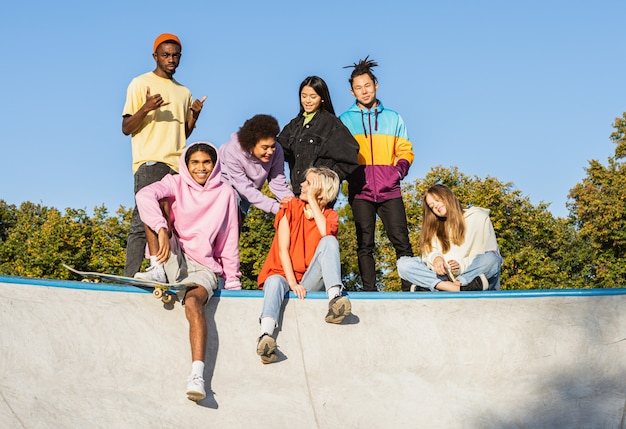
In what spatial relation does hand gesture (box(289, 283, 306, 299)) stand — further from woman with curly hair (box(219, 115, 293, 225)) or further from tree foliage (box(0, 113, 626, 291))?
tree foliage (box(0, 113, 626, 291))

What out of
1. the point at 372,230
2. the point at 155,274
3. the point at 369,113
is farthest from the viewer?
the point at 369,113

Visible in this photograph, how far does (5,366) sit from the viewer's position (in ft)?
16.6

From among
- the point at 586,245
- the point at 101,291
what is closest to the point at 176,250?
the point at 101,291

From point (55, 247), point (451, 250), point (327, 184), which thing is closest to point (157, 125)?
point (327, 184)

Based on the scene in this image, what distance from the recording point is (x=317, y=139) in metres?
6.91

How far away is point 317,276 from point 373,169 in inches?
62.4

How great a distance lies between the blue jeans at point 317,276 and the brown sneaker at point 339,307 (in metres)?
0.11

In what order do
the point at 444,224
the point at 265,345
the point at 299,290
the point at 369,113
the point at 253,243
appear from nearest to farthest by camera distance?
the point at 265,345 → the point at 299,290 → the point at 444,224 → the point at 369,113 → the point at 253,243

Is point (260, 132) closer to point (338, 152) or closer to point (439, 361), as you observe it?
point (338, 152)

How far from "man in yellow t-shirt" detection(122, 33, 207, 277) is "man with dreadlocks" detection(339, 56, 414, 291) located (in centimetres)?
157

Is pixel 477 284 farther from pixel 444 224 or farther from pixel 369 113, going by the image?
pixel 369 113

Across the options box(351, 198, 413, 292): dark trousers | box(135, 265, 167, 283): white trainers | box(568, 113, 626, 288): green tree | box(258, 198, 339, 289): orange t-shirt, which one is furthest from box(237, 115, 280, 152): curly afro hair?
box(568, 113, 626, 288): green tree

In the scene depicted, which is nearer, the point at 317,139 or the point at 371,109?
the point at 317,139

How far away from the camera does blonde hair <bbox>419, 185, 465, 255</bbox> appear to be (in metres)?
6.62
